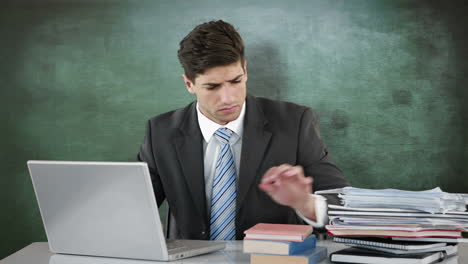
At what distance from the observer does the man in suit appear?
2.68 metres

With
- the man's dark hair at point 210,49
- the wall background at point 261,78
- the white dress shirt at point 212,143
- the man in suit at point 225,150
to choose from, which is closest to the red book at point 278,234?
the man in suit at point 225,150

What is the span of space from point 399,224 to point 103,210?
890mm

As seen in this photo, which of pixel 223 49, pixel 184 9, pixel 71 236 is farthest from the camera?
pixel 184 9

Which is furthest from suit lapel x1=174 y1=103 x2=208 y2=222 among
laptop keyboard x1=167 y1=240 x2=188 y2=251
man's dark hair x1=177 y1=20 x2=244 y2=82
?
laptop keyboard x1=167 y1=240 x2=188 y2=251

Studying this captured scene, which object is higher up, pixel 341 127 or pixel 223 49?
pixel 223 49

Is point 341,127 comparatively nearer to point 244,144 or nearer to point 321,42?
point 321,42

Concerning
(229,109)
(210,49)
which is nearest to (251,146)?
(229,109)

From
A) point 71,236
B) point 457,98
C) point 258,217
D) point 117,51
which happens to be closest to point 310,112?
point 258,217

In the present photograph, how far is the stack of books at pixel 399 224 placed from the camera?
5.58 feet

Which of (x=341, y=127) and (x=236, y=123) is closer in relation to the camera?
(x=236, y=123)

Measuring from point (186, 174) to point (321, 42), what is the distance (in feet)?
6.27

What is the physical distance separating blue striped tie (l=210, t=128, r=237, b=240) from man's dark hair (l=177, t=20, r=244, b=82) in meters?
0.40

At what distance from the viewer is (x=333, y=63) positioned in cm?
423

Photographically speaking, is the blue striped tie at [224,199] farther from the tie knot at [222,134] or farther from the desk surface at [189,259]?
the desk surface at [189,259]
